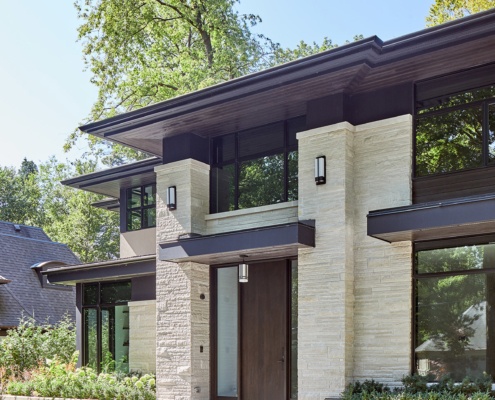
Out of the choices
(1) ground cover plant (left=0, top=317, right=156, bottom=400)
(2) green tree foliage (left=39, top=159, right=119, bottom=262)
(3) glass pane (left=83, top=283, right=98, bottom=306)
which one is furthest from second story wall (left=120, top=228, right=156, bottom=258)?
(2) green tree foliage (left=39, top=159, right=119, bottom=262)

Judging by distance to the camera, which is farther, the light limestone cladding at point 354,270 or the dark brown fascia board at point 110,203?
the dark brown fascia board at point 110,203

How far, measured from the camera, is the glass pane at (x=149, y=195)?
18234 millimetres

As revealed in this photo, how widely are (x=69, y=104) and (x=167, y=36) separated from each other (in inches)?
1055

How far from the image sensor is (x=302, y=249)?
38.4 ft

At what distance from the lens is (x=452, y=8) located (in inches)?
931

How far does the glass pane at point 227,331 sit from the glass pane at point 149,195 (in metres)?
5.12

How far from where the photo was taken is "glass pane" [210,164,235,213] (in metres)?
13.6

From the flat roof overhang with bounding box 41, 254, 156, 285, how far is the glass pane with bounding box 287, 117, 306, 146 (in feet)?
15.4

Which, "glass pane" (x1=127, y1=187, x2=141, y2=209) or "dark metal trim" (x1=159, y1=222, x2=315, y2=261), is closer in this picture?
"dark metal trim" (x1=159, y1=222, x2=315, y2=261)

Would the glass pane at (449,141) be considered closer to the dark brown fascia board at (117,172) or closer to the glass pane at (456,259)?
the glass pane at (456,259)

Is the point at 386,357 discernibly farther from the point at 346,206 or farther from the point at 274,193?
the point at 274,193

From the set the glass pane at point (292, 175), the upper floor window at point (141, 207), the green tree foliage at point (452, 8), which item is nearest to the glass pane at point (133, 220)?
the upper floor window at point (141, 207)

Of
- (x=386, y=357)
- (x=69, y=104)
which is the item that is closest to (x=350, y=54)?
(x=386, y=357)

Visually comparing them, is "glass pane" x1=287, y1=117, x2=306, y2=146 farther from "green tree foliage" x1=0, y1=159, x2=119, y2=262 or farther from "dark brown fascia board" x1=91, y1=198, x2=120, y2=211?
"green tree foliage" x1=0, y1=159, x2=119, y2=262
